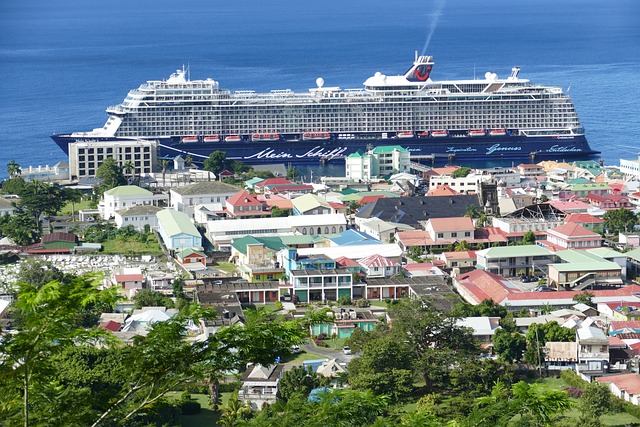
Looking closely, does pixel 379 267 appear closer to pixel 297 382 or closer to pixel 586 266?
pixel 586 266

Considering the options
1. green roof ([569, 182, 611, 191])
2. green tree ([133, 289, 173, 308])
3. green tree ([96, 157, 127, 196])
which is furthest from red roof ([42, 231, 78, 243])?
green roof ([569, 182, 611, 191])

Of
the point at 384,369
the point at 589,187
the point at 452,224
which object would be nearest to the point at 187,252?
the point at 452,224

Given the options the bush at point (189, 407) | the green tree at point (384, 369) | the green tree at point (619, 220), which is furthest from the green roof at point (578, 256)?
the bush at point (189, 407)

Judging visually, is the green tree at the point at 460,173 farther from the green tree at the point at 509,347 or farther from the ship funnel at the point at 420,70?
the green tree at the point at 509,347

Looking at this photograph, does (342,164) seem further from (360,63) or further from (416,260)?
(360,63)

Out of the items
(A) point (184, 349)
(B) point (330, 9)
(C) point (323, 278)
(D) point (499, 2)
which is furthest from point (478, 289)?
(D) point (499, 2)

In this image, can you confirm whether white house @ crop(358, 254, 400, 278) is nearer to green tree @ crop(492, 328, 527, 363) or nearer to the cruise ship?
green tree @ crop(492, 328, 527, 363)
